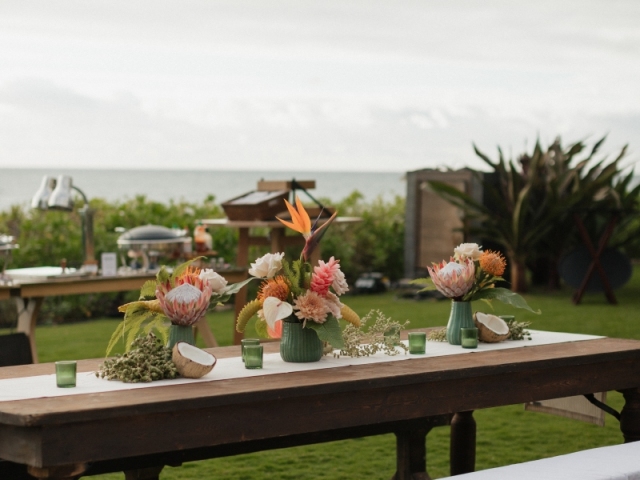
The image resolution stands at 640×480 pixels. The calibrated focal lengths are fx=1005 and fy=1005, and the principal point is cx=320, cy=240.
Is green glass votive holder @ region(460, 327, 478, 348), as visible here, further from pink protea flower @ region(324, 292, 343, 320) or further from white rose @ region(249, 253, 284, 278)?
white rose @ region(249, 253, 284, 278)

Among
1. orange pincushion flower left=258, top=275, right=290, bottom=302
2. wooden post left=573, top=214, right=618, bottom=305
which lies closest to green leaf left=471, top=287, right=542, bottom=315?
orange pincushion flower left=258, top=275, right=290, bottom=302

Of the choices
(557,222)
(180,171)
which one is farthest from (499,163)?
(180,171)

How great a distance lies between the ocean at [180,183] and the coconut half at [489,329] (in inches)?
1703

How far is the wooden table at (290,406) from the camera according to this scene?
2.36 metres

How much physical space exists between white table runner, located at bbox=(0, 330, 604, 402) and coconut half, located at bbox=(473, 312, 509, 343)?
0.03 m

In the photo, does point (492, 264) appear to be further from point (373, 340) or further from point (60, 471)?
point (60, 471)

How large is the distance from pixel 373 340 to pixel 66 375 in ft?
3.55

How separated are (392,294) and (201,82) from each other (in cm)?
3341

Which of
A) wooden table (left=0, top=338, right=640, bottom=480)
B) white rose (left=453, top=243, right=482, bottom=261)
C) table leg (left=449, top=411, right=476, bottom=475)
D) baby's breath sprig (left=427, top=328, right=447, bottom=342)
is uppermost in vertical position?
white rose (left=453, top=243, right=482, bottom=261)

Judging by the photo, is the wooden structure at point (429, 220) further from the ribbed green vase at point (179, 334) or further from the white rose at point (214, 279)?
the ribbed green vase at point (179, 334)

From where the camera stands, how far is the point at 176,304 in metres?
2.87

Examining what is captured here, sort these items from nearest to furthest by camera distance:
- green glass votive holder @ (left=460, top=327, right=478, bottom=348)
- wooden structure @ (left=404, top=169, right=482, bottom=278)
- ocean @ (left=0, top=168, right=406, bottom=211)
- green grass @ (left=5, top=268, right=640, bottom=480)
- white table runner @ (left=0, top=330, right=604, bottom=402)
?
white table runner @ (left=0, top=330, right=604, bottom=402)
green glass votive holder @ (left=460, top=327, right=478, bottom=348)
green grass @ (left=5, top=268, right=640, bottom=480)
wooden structure @ (left=404, top=169, right=482, bottom=278)
ocean @ (left=0, top=168, right=406, bottom=211)

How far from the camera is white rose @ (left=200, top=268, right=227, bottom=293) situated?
2.99 m

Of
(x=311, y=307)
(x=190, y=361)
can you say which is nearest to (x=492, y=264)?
(x=311, y=307)
